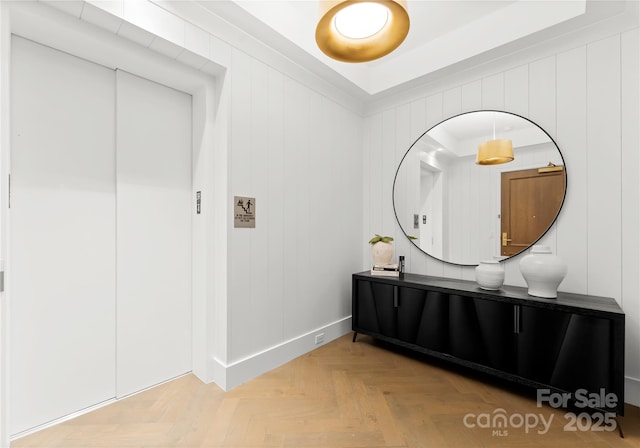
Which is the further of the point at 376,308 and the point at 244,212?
the point at 376,308

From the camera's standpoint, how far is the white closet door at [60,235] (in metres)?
1.60

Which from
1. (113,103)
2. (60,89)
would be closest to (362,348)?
(113,103)

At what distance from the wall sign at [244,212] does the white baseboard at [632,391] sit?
274cm

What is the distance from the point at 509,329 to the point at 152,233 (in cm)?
256

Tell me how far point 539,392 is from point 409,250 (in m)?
1.46

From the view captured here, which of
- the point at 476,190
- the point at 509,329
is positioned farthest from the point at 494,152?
the point at 509,329

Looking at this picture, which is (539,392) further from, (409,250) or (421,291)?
(409,250)

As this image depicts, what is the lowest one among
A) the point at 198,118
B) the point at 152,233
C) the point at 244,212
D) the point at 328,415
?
the point at 328,415

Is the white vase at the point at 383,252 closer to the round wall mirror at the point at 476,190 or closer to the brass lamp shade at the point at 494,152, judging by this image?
the round wall mirror at the point at 476,190

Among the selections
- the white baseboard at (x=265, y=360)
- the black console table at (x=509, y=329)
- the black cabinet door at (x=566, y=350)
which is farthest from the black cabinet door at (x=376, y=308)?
the black cabinet door at (x=566, y=350)

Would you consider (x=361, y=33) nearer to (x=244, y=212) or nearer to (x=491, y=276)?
(x=244, y=212)

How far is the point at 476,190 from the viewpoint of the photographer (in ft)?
8.43

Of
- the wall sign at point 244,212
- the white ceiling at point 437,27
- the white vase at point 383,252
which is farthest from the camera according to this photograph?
the white vase at point 383,252

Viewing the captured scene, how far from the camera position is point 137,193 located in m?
2.03
